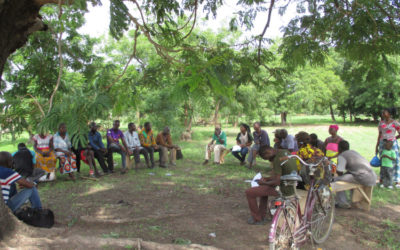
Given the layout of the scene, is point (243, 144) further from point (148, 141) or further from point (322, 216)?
point (322, 216)

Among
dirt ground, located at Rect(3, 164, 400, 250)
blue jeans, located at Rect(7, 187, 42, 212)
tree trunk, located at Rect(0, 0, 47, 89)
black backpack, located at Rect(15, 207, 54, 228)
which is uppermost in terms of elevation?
tree trunk, located at Rect(0, 0, 47, 89)

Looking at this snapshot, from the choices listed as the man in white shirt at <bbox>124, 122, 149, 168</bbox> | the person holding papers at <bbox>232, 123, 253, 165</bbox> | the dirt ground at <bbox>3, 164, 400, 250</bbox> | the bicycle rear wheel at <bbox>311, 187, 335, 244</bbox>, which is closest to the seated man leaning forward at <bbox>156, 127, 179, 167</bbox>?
the man in white shirt at <bbox>124, 122, 149, 168</bbox>

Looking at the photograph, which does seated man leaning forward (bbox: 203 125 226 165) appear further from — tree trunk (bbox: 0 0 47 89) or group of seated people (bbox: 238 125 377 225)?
tree trunk (bbox: 0 0 47 89)

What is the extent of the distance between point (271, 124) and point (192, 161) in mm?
23940

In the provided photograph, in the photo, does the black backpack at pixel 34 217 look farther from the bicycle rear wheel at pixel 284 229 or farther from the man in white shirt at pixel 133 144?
the man in white shirt at pixel 133 144

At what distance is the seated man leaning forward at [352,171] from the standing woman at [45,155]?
6041 mm

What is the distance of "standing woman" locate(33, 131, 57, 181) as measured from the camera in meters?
6.62

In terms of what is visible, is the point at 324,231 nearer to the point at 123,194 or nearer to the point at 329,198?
the point at 329,198

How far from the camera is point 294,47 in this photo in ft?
15.9

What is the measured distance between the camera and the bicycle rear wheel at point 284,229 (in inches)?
114

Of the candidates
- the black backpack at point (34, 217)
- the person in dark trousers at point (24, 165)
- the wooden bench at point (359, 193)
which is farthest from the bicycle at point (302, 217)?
the person in dark trousers at point (24, 165)

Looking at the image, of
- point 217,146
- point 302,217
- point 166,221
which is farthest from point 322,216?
point 217,146

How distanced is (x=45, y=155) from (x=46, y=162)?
0.62ft

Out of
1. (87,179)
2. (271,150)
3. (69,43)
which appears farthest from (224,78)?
(69,43)
